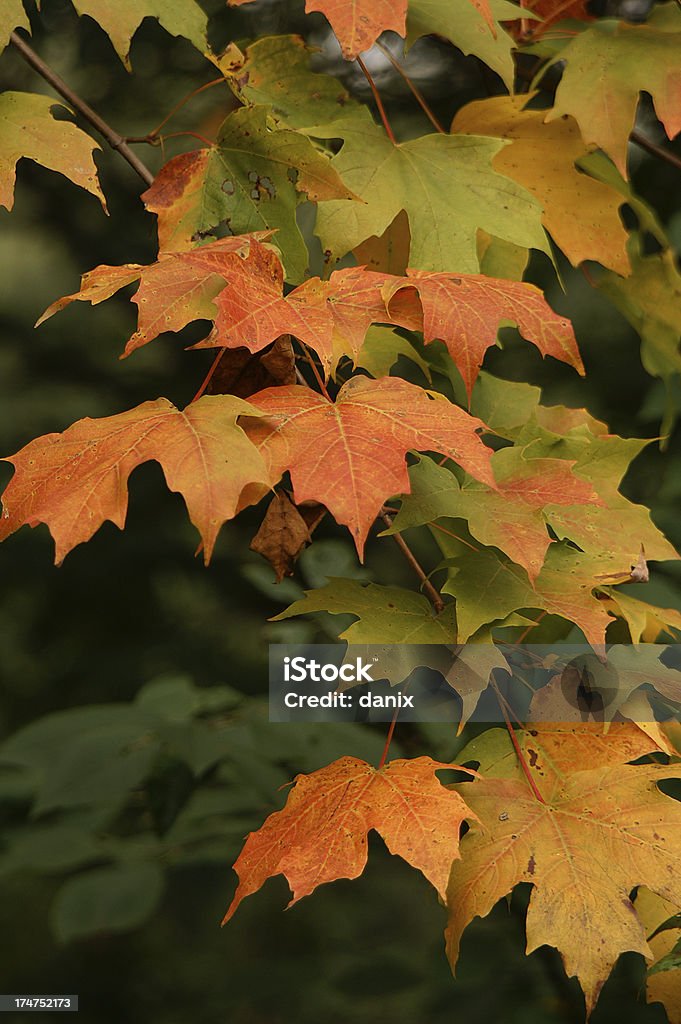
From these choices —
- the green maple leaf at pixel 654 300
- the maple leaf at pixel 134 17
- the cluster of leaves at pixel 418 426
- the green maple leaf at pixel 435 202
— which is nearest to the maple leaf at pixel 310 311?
the cluster of leaves at pixel 418 426

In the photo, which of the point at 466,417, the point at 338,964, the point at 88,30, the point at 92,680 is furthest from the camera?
the point at 92,680

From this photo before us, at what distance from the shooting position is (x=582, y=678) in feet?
2.24

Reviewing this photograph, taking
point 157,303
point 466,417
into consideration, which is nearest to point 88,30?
point 157,303

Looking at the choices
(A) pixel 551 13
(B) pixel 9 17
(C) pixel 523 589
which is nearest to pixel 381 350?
(C) pixel 523 589

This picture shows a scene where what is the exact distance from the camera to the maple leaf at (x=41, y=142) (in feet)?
2.23

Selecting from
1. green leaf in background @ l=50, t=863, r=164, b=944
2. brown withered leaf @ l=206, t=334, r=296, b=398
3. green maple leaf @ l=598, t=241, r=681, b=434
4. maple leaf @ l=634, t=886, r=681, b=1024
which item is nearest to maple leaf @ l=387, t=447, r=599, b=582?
brown withered leaf @ l=206, t=334, r=296, b=398

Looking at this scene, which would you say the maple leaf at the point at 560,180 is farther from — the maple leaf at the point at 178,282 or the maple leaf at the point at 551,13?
the maple leaf at the point at 178,282

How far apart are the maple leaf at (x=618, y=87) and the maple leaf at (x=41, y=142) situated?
0.35 meters

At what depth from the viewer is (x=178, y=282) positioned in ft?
1.90

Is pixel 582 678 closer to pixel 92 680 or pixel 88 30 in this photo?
pixel 92 680

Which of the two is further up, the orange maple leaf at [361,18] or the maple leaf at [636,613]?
the orange maple leaf at [361,18]

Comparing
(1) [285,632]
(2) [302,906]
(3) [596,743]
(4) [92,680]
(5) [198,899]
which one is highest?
(3) [596,743]

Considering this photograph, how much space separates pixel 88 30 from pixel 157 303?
1.03 meters

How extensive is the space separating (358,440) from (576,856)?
0.92 feet
